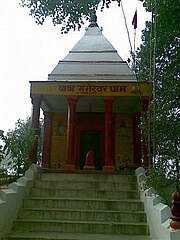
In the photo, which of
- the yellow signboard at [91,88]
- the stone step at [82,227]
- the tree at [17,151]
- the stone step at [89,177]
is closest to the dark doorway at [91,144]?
the yellow signboard at [91,88]

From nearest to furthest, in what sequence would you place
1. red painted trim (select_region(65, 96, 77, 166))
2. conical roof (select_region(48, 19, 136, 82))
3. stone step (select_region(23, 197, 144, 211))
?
1. stone step (select_region(23, 197, 144, 211))
2. red painted trim (select_region(65, 96, 77, 166))
3. conical roof (select_region(48, 19, 136, 82))

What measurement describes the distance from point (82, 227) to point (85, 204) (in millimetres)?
1030

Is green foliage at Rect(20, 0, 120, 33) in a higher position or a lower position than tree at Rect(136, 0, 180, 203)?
higher

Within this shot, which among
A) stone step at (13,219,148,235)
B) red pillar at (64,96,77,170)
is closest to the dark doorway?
red pillar at (64,96,77,170)

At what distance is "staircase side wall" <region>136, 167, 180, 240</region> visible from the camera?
4821mm

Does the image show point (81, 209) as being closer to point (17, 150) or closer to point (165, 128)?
point (17, 150)

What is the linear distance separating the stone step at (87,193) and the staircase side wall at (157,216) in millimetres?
464

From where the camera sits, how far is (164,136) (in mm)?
7922

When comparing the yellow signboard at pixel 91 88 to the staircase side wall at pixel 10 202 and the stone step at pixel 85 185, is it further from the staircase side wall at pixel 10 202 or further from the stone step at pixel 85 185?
the staircase side wall at pixel 10 202

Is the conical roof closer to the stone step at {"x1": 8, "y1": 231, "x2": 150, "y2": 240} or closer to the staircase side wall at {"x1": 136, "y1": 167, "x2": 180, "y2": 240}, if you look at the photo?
the staircase side wall at {"x1": 136, "y1": 167, "x2": 180, "y2": 240}

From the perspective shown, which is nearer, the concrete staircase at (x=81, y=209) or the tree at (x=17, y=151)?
the concrete staircase at (x=81, y=209)

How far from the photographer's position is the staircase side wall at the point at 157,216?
15.8 ft

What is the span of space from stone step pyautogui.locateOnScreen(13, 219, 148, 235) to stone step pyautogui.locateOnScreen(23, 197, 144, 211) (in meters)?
0.80

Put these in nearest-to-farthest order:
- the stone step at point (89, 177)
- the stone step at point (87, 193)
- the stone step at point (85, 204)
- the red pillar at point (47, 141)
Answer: the stone step at point (85, 204) → the stone step at point (87, 193) → the stone step at point (89, 177) → the red pillar at point (47, 141)
